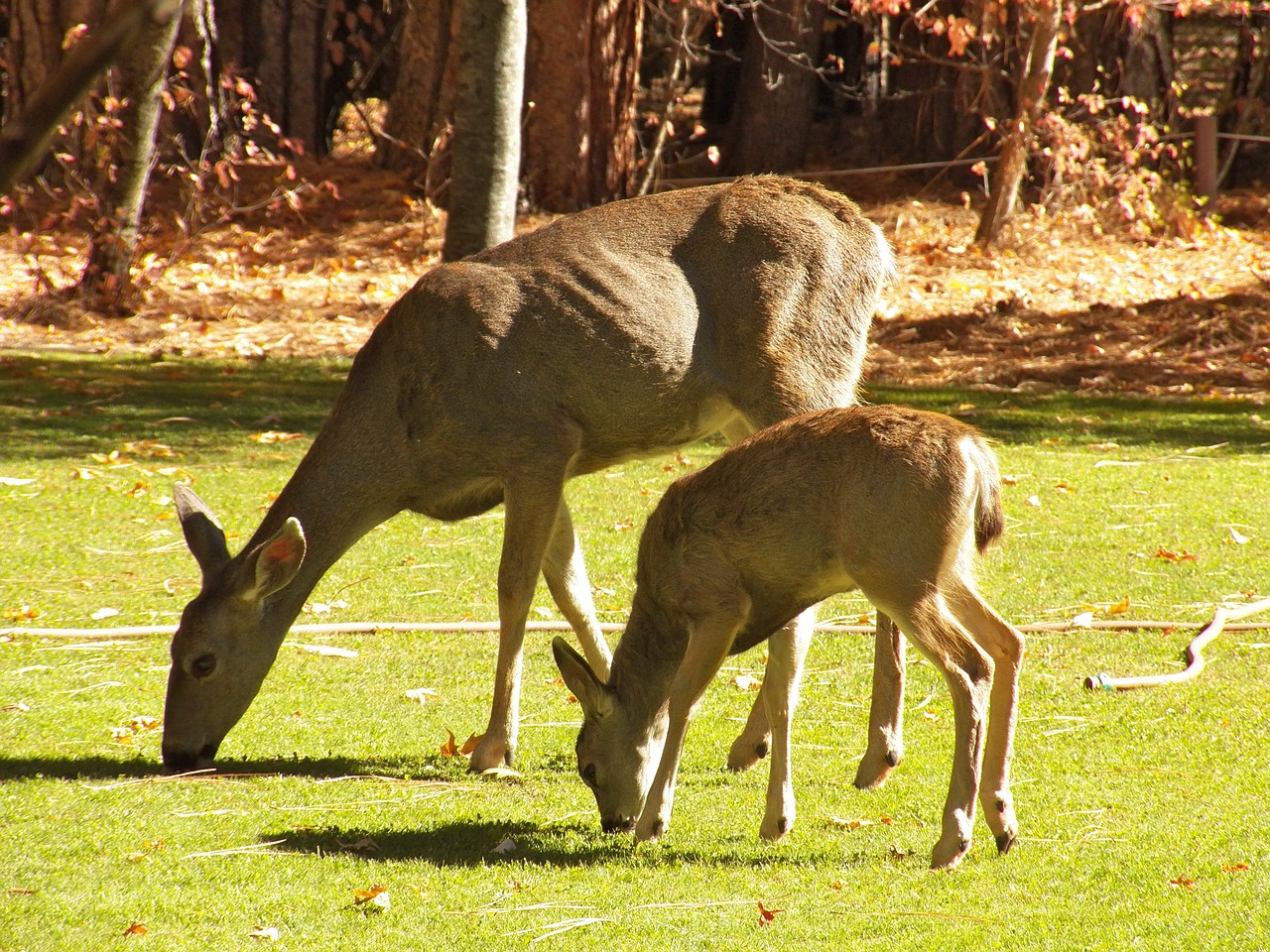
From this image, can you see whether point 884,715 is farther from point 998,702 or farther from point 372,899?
point 372,899

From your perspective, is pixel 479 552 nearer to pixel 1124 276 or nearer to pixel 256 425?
pixel 256 425

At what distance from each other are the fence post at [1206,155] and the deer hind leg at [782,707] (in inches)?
592

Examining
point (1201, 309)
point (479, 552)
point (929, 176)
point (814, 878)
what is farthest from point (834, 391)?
point (929, 176)

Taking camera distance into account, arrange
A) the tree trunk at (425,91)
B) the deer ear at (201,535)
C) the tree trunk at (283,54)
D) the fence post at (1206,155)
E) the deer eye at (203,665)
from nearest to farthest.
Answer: the deer eye at (203,665) < the deer ear at (201,535) < the tree trunk at (425,91) < the fence post at (1206,155) < the tree trunk at (283,54)

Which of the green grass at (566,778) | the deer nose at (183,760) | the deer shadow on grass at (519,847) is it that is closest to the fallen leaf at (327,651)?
the green grass at (566,778)

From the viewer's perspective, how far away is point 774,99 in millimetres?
19828

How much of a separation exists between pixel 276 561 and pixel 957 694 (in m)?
2.56

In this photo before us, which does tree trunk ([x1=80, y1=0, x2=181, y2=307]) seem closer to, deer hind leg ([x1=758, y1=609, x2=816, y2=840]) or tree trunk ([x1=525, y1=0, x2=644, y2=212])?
tree trunk ([x1=525, y1=0, x2=644, y2=212])

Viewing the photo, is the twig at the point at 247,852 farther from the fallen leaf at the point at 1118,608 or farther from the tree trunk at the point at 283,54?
the tree trunk at the point at 283,54

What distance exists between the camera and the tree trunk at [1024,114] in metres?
15.6

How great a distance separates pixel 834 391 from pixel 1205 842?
95.1 inches

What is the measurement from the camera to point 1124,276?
54.0 feet

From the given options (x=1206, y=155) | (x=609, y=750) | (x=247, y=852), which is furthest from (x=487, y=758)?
(x=1206, y=155)

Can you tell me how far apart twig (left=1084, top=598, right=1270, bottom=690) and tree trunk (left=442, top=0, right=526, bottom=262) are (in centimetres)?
713
